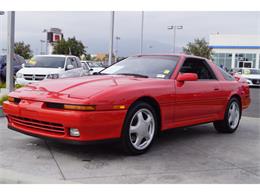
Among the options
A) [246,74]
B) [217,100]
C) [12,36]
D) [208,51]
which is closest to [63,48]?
[208,51]

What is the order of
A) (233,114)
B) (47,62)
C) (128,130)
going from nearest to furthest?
1. (128,130)
2. (233,114)
3. (47,62)

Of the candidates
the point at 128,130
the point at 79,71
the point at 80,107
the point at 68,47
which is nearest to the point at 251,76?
the point at 79,71

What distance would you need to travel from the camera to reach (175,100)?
16.5 feet

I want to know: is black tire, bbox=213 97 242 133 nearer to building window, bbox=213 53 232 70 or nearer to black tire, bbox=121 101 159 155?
black tire, bbox=121 101 159 155

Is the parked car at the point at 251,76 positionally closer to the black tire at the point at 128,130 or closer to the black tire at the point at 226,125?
the black tire at the point at 226,125

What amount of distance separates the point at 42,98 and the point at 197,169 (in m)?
1.96

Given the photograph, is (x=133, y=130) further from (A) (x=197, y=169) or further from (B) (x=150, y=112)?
(A) (x=197, y=169)

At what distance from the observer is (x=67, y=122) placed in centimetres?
398

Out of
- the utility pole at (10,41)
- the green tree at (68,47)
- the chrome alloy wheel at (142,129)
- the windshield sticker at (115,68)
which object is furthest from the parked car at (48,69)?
the green tree at (68,47)

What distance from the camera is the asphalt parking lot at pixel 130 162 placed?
364 cm

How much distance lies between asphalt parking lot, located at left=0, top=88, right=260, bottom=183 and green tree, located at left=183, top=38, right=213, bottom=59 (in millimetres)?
46125

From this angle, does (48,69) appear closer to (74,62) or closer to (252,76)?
(74,62)

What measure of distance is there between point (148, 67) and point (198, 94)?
2.83ft

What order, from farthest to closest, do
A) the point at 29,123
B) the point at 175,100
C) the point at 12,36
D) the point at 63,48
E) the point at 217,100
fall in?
the point at 63,48
the point at 12,36
the point at 217,100
the point at 175,100
the point at 29,123
